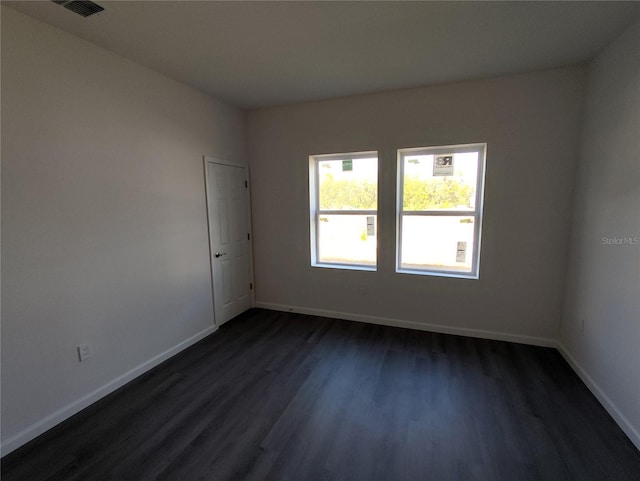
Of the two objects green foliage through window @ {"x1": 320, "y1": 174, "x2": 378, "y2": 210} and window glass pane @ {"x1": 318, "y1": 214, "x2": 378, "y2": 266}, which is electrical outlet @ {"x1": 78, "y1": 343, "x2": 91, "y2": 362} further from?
green foliage through window @ {"x1": 320, "y1": 174, "x2": 378, "y2": 210}

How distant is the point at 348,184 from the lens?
3.55m

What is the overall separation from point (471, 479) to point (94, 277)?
2.86 meters

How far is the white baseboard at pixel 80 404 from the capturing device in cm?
177

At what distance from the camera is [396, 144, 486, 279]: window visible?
3047 millimetres

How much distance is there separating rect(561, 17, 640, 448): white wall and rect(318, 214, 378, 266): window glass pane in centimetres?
193

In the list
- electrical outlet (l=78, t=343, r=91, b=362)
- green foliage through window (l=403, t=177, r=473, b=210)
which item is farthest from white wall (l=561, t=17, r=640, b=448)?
electrical outlet (l=78, t=343, r=91, b=362)

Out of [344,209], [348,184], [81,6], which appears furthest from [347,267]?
[81,6]

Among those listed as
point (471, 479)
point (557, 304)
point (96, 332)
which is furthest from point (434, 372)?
point (96, 332)

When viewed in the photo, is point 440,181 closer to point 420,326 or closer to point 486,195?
point 486,195

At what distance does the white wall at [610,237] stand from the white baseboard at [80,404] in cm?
365

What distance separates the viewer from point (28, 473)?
160cm

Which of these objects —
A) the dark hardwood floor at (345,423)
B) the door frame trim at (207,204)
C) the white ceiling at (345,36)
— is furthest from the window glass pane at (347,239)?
the white ceiling at (345,36)

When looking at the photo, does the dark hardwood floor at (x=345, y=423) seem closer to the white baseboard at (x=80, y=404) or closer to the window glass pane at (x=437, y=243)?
the white baseboard at (x=80, y=404)

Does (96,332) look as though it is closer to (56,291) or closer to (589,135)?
(56,291)
